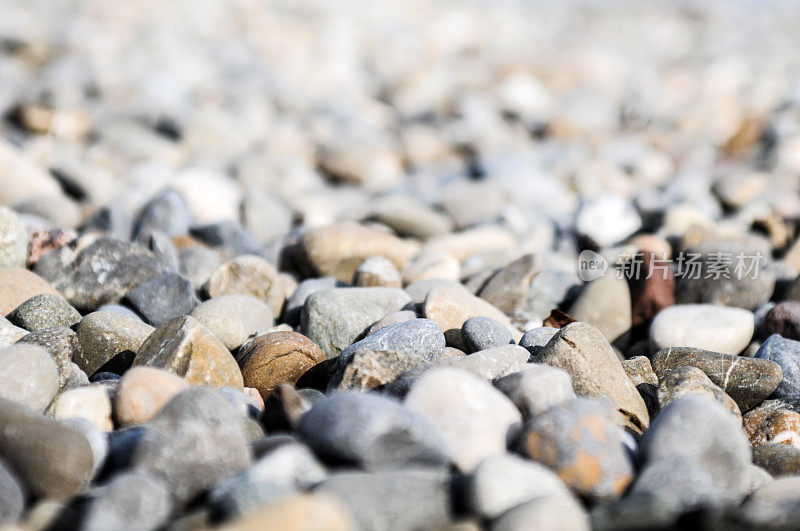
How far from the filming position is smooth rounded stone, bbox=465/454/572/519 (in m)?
1.77

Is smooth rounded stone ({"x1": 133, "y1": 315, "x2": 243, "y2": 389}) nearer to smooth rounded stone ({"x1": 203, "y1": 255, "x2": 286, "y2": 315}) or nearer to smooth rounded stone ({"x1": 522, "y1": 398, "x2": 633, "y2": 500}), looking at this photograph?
smooth rounded stone ({"x1": 203, "y1": 255, "x2": 286, "y2": 315})

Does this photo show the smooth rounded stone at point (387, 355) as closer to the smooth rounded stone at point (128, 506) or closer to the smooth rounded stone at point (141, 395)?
the smooth rounded stone at point (141, 395)

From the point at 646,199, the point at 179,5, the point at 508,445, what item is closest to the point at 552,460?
the point at 508,445

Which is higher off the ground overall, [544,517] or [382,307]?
[544,517]

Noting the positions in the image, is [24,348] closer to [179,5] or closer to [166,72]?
[166,72]

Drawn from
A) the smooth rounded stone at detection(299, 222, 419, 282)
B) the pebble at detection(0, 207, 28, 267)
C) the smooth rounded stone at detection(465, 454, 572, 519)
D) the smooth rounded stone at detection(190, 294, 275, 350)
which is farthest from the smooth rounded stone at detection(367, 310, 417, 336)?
the pebble at detection(0, 207, 28, 267)

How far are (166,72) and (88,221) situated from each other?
186 inches

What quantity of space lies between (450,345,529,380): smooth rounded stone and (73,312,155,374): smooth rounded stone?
51.7 inches

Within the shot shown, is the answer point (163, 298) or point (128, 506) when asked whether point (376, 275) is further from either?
point (128, 506)

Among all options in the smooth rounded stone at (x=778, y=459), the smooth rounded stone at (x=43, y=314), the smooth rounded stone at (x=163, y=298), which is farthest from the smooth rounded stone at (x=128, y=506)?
the smooth rounded stone at (x=778, y=459)

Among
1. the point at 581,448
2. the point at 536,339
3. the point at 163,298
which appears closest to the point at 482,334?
the point at 536,339

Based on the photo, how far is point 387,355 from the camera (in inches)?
99.7

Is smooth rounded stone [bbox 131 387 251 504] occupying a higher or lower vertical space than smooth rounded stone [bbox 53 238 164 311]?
higher

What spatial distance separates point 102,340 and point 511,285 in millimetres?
2031
